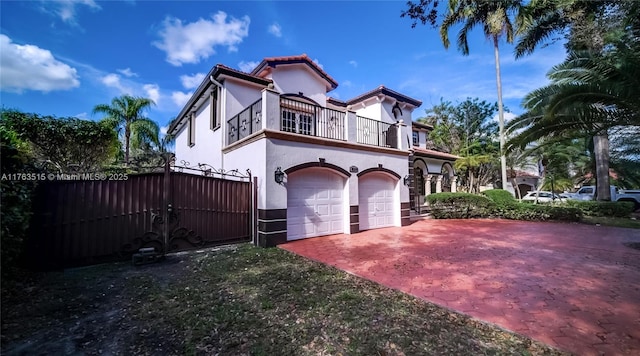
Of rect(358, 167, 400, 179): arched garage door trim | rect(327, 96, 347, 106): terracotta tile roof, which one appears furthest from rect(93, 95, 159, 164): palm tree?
rect(358, 167, 400, 179): arched garage door trim

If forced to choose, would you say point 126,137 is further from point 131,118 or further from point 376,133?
point 376,133

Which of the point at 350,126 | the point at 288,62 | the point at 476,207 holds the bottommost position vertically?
the point at 476,207

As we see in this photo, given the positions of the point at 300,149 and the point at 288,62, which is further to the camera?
the point at 288,62

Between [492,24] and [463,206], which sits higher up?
[492,24]

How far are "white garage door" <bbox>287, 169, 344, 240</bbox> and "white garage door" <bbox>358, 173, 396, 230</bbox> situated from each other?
1403 millimetres

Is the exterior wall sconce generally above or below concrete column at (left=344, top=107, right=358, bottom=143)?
below

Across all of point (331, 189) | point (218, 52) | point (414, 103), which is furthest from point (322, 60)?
point (331, 189)

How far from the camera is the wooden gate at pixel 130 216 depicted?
5.73 metres

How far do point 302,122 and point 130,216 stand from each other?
7430 mm

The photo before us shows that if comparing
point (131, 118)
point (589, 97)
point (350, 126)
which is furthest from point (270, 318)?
point (131, 118)

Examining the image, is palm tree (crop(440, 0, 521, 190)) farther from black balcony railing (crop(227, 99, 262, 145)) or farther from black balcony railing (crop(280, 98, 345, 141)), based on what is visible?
black balcony railing (crop(227, 99, 262, 145))

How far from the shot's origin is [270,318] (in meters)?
3.79

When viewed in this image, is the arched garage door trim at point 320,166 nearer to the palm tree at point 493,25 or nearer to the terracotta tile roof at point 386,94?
the terracotta tile roof at point 386,94

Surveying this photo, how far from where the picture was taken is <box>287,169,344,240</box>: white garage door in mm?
9320
